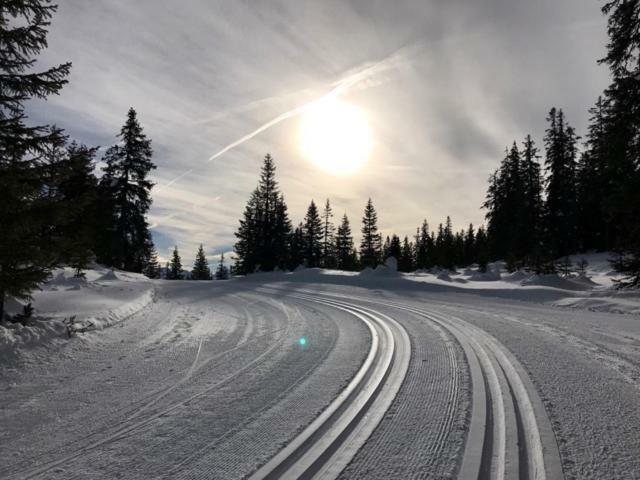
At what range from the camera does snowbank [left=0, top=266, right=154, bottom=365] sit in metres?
6.12

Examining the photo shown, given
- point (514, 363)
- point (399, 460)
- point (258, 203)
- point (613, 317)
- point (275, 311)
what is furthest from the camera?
point (258, 203)

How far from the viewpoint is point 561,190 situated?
3953 cm

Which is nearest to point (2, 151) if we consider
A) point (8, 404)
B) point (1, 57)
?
point (1, 57)

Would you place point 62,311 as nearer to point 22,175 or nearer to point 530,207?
point 22,175

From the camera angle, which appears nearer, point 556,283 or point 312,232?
point 556,283

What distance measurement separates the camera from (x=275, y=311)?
11.7 m

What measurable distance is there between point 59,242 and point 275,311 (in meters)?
6.10

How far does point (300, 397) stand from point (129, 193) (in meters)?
30.4

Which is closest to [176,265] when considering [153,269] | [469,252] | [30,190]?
[153,269]

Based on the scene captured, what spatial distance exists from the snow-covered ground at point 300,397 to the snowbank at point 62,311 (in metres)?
0.06

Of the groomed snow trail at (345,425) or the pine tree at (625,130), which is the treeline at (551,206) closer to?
the pine tree at (625,130)

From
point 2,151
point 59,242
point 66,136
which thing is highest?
point 66,136

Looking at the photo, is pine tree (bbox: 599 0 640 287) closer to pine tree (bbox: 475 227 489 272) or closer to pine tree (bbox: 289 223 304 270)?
pine tree (bbox: 475 227 489 272)

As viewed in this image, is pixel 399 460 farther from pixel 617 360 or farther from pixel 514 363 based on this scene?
pixel 617 360
